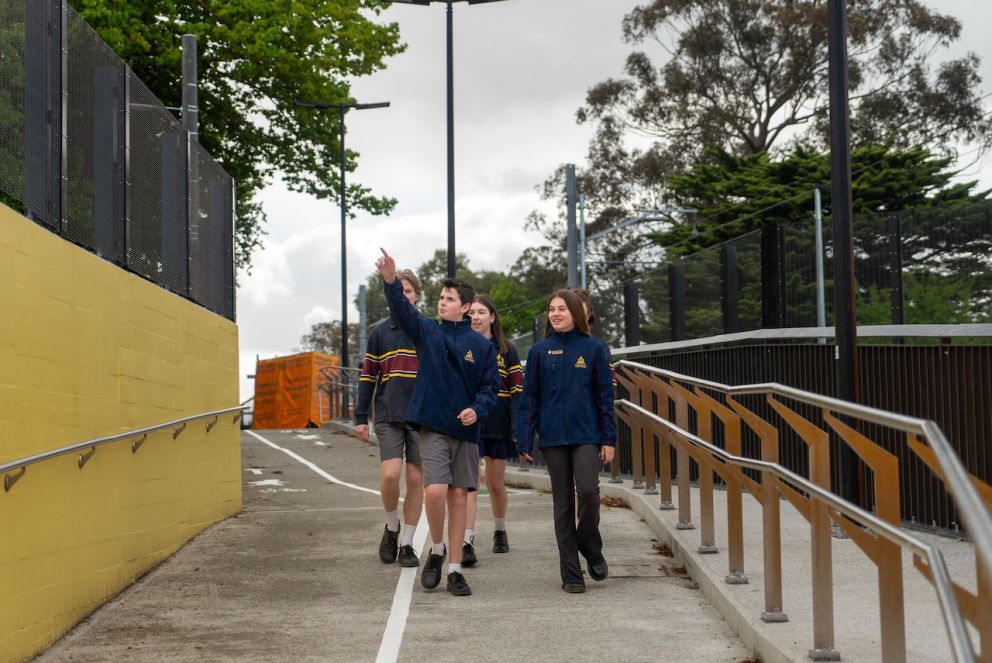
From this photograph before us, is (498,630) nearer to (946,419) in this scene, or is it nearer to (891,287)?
(946,419)

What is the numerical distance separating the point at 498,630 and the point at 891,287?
6.01 metres

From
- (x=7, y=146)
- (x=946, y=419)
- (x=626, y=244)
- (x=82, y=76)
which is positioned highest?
(x=626, y=244)

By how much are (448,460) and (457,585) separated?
712 millimetres

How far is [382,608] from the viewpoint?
782 cm

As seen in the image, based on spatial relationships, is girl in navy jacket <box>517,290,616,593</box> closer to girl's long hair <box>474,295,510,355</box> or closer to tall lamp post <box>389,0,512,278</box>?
girl's long hair <box>474,295,510,355</box>

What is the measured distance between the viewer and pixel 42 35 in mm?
7656

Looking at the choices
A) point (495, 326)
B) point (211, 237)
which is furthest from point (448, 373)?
point (211, 237)

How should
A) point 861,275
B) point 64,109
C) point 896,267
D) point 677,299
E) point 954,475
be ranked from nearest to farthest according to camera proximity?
point 954,475
point 64,109
point 896,267
point 861,275
point 677,299

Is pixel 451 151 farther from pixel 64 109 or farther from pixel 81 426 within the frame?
pixel 81 426

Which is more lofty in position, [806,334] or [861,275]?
[861,275]

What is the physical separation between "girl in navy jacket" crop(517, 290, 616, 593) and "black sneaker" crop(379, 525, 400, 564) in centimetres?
165

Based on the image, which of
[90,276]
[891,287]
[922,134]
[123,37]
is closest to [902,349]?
[891,287]

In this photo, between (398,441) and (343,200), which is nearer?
(398,441)

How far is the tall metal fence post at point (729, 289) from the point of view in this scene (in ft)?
45.5
